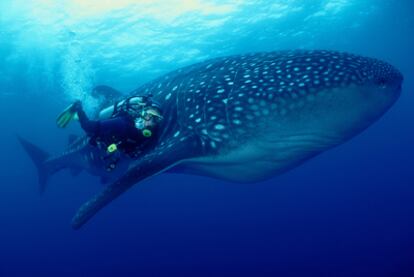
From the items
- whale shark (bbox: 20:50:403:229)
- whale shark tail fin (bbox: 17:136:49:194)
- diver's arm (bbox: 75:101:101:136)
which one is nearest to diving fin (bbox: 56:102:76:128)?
diver's arm (bbox: 75:101:101:136)

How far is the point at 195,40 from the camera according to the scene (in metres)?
28.1

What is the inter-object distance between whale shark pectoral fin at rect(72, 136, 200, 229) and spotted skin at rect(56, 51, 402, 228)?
1 cm

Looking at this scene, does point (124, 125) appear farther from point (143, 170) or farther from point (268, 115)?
point (268, 115)

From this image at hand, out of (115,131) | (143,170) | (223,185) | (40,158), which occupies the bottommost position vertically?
(223,185)

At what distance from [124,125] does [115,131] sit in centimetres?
17

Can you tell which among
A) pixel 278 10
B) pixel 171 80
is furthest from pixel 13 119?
pixel 171 80

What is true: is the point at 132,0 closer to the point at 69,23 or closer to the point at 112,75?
the point at 69,23

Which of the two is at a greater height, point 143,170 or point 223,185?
point 143,170

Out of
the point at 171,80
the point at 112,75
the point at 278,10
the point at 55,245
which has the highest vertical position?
the point at 171,80

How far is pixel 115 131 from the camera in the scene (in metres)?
4.80

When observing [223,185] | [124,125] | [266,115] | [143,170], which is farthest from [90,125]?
[223,185]

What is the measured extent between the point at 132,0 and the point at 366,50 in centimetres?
4185

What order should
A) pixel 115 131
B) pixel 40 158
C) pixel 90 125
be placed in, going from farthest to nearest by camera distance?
pixel 40 158 → pixel 115 131 → pixel 90 125

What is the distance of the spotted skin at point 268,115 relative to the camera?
156 inches
